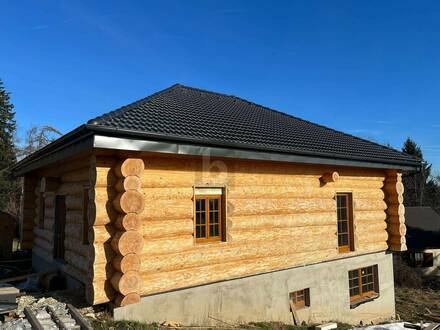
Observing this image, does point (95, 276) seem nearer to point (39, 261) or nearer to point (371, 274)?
point (39, 261)

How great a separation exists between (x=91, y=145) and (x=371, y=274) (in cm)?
988

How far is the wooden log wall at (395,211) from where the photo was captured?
38.4 ft

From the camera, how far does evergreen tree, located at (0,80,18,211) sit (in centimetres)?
3098

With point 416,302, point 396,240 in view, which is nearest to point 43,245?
point 396,240

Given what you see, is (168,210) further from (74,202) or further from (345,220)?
(345,220)

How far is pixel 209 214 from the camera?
25.1 ft

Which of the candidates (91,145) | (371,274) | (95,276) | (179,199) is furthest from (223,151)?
(371,274)

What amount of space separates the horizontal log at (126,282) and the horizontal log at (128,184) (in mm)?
1474

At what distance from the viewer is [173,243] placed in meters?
6.98

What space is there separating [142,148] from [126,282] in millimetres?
2328

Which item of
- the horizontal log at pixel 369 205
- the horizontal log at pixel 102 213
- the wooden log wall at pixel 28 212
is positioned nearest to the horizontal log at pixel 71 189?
the horizontal log at pixel 102 213

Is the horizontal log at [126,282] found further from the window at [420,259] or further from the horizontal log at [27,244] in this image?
the window at [420,259]

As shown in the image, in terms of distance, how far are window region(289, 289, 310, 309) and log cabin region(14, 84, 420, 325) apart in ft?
0.13

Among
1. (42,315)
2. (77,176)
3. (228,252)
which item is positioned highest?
(77,176)
